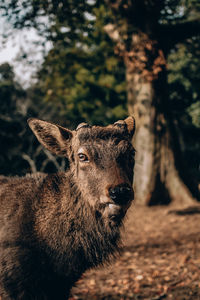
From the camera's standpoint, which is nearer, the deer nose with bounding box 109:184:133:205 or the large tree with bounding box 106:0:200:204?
the deer nose with bounding box 109:184:133:205

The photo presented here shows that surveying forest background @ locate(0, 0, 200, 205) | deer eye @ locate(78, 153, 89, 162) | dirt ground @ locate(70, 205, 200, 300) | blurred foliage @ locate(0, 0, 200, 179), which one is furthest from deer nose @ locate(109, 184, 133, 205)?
blurred foliage @ locate(0, 0, 200, 179)

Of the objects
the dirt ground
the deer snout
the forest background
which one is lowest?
the dirt ground

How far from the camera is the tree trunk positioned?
1137cm

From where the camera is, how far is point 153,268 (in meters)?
6.96

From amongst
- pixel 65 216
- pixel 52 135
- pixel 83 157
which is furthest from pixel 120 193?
pixel 52 135

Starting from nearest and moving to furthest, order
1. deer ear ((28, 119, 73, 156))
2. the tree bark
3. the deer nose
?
the deer nose, deer ear ((28, 119, 73, 156)), the tree bark

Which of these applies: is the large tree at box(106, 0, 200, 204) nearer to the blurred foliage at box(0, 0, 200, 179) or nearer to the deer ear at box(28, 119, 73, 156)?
the blurred foliage at box(0, 0, 200, 179)

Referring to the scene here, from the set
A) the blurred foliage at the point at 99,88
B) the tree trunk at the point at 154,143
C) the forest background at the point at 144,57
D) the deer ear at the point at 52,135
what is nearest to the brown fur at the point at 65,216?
the deer ear at the point at 52,135

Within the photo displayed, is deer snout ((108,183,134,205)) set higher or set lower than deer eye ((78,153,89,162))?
lower

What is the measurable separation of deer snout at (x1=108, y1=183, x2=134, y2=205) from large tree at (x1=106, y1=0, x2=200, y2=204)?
7.37 m

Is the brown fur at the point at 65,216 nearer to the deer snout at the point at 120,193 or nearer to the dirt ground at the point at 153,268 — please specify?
the deer snout at the point at 120,193

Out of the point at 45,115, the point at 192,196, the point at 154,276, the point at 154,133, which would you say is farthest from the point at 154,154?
the point at 45,115

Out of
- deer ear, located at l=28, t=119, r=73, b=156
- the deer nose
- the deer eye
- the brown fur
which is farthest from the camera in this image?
deer ear, located at l=28, t=119, r=73, b=156

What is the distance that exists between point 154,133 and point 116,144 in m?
7.92
